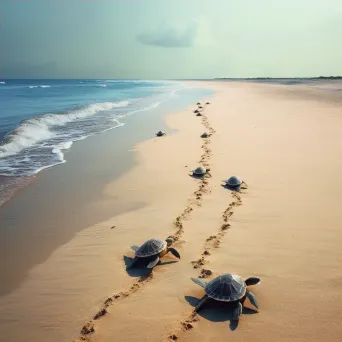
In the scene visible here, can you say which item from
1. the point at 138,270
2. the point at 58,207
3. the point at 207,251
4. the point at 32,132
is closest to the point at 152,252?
the point at 138,270

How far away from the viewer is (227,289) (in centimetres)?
470

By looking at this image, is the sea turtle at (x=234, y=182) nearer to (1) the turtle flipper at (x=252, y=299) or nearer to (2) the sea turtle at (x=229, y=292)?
(2) the sea turtle at (x=229, y=292)

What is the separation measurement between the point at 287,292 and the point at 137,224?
3.72 m

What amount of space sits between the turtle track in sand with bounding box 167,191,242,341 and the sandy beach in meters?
0.02

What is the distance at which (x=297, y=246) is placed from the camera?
612cm

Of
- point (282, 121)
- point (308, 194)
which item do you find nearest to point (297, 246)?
point (308, 194)

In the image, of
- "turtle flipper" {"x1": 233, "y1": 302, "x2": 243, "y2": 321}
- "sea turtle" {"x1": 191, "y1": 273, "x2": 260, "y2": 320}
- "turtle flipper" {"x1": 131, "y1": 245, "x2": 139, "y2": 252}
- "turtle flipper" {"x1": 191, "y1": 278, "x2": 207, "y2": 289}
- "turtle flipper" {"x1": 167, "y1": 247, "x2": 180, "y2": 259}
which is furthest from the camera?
"turtle flipper" {"x1": 131, "y1": 245, "x2": 139, "y2": 252}

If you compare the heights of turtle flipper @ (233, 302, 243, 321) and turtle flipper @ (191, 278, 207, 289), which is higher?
turtle flipper @ (191, 278, 207, 289)

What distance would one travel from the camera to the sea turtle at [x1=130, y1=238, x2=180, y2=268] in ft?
19.2

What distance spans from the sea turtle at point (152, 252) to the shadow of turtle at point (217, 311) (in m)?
1.14

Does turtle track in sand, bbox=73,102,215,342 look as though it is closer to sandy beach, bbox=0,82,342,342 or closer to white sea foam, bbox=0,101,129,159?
sandy beach, bbox=0,82,342,342

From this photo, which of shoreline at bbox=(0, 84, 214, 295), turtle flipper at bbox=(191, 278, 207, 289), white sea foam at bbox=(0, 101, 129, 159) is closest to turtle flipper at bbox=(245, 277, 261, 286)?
turtle flipper at bbox=(191, 278, 207, 289)

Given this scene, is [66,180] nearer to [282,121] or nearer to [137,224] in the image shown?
[137,224]

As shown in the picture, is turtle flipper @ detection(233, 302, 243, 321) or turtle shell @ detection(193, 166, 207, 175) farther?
turtle shell @ detection(193, 166, 207, 175)
